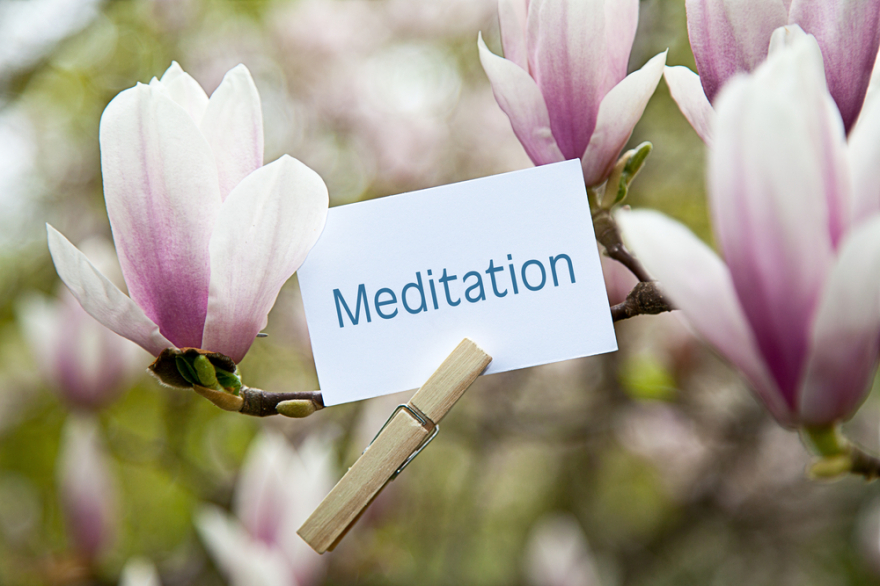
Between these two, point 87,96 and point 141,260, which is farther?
point 87,96

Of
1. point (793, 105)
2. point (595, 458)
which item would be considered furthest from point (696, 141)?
point (793, 105)

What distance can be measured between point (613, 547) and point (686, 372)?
75cm

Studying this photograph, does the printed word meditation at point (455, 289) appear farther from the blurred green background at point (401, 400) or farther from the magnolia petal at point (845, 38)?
the blurred green background at point (401, 400)

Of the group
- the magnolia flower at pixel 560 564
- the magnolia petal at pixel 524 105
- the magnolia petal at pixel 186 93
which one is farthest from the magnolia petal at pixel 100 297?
the magnolia flower at pixel 560 564

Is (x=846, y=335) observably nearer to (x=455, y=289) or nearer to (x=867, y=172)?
(x=867, y=172)

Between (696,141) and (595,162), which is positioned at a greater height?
(595,162)

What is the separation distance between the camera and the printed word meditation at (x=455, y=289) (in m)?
0.40

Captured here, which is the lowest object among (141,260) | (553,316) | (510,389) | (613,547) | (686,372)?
(613,547)

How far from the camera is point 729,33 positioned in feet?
1.19

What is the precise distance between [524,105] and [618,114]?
0.21 feet

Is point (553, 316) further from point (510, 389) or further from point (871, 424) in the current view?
point (871, 424)

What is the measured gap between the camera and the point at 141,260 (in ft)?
1.19

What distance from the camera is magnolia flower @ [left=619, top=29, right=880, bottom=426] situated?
25 cm

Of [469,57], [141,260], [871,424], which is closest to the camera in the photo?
[141,260]
